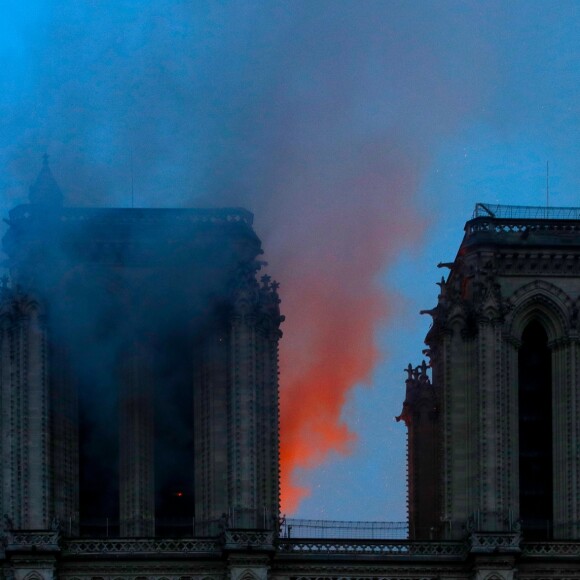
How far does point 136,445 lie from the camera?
244 feet

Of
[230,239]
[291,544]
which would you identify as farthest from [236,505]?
[230,239]

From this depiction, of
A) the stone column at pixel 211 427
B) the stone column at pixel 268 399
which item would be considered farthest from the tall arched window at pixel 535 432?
the stone column at pixel 211 427

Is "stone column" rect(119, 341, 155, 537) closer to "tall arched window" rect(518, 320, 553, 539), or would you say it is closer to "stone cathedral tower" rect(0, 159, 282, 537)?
"stone cathedral tower" rect(0, 159, 282, 537)

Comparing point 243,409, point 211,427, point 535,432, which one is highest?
point 535,432

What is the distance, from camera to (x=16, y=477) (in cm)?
7338

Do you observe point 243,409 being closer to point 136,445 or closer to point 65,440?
point 136,445

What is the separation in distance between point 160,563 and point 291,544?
137 inches

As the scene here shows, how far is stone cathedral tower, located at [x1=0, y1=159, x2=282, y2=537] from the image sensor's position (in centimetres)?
7388

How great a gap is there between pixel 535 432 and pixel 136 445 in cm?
1065

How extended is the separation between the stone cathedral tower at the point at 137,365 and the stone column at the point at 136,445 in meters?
0.04

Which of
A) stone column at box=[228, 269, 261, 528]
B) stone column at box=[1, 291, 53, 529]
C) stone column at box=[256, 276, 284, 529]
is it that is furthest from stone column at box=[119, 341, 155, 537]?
stone column at box=[256, 276, 284, 529]

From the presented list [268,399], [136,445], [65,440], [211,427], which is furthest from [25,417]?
[268,399]

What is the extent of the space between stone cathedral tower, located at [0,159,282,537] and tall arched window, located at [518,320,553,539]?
6.73 m

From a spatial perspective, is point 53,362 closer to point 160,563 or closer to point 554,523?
point 160,563
